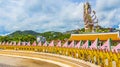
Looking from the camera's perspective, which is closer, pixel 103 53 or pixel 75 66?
pixel 103 53

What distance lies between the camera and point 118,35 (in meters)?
49.0

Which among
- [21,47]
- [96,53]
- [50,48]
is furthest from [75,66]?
[21,47]

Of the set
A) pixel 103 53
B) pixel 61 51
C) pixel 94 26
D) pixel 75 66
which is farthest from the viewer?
pixel 94 26

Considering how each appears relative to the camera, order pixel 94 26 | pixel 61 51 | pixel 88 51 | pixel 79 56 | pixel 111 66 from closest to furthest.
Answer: pixel 111 66 → pixel 88 51 → pixel 79 56 → pixel 61 51 → pixel 94 26

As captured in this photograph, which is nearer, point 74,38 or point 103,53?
point 103,53

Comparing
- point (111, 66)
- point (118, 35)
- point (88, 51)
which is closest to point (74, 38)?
point (118, 35)

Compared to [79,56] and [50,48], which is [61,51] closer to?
[50,48]

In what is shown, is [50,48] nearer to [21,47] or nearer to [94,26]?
[21,47]

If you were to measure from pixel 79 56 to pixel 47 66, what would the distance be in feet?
26.8

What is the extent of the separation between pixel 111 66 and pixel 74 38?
33.3 metres

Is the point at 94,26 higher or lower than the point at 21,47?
higher

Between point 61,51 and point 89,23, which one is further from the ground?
point 89,23

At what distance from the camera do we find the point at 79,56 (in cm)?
3947

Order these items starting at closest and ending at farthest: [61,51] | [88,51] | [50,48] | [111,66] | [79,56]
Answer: [111,66]
[88,51]
[79,56]
[61,51]
[50,48]
